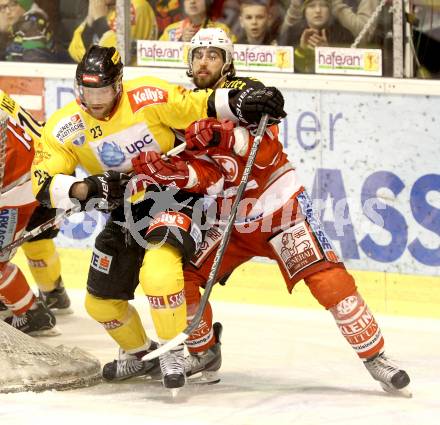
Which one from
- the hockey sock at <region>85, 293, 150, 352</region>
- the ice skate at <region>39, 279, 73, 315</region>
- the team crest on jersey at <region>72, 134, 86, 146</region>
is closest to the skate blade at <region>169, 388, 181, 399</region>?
the hockey sock at <region>85, 293, 150, 352</region>

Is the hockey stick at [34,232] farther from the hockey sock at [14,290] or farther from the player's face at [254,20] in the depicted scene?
the player's face at [254,20]

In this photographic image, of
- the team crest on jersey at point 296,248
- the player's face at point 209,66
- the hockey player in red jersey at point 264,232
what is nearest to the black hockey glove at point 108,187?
the hockey player in red jersey at point 264,232

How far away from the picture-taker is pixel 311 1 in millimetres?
6902

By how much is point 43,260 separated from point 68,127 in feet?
5.18

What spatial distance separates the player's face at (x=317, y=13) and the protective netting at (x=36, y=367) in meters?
2.24

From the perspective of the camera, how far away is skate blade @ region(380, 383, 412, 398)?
527 cm

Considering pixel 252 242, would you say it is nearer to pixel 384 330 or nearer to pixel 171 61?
pixel 384 330

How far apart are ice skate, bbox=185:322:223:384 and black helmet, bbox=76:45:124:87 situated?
1127 millimetres

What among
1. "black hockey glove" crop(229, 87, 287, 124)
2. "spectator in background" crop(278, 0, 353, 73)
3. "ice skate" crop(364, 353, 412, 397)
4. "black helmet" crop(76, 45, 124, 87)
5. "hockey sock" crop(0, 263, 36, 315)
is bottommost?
"ice skate" crop(364, 353, 412, 397)

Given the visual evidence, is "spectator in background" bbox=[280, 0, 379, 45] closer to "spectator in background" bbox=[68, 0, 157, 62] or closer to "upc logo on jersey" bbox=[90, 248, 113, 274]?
"spectator in background" bbox=[68, 0, 157, 62]

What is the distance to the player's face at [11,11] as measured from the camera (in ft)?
24.9

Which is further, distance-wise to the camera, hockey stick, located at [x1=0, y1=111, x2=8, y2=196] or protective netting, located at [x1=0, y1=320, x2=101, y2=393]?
hockey stick, located at [x1=0, y1=111, x2=8, y2=196]

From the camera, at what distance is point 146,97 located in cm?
534

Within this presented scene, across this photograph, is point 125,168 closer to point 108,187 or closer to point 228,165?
point 108,187
